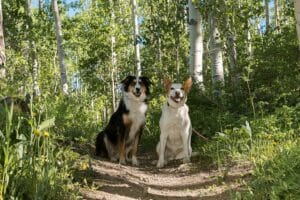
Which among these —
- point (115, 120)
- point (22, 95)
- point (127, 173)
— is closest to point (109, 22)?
point (115, 120)

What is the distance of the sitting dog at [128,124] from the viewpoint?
7.98 meters

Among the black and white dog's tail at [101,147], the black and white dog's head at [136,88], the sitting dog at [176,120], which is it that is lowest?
the black and white dog's tail at [101,147]

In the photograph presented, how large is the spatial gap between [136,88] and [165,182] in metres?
2.28

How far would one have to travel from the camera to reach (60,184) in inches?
163

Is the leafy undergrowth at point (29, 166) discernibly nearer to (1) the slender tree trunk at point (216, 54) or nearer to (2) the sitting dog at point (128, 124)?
(2) the sitting dog at point (128, 124)

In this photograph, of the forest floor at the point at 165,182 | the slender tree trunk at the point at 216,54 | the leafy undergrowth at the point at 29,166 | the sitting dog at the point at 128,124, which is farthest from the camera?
the slender tree trunk at the point at 216,54

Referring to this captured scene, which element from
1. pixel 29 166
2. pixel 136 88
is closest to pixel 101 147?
pixel 136 88

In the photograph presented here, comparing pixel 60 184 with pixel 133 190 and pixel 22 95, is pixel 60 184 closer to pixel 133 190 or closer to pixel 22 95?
pixel 22 95

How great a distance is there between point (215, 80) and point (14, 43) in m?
14.8

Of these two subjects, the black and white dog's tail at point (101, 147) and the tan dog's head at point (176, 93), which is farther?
the black and white dog's tail at point (101, 147)

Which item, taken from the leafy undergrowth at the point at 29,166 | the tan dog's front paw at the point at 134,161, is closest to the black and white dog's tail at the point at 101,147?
the tan dog's front paw at the point at 134,161

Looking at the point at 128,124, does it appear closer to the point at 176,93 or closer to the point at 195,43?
the point at 176,93

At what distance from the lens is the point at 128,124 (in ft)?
26.2

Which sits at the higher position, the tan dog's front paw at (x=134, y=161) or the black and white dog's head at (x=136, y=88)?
the black and white dog's head at (x=136, y=88)
